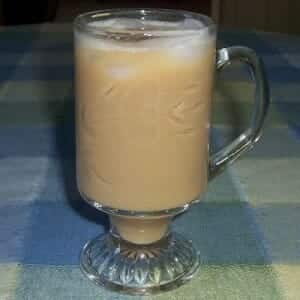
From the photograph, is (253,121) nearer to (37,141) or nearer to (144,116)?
(144,116)

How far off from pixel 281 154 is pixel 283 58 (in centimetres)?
49

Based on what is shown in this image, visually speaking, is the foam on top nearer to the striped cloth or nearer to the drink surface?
the drink surface

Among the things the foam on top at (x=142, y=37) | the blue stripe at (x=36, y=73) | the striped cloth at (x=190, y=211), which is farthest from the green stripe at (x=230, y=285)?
the blue stripe at (x=36, y=73)

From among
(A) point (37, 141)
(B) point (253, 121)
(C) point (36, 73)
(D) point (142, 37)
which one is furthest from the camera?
(C) point (36, 73)

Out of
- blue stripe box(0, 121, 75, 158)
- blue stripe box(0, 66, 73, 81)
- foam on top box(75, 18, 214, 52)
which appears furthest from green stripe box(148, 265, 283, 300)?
blue stripe box(0, 66, 73, 81)

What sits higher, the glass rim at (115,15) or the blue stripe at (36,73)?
the glass rim at (115,15)

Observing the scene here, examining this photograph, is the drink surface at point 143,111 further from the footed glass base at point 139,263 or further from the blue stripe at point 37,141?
the blue stripe at point 37,141

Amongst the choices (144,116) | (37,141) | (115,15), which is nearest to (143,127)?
(144,116)

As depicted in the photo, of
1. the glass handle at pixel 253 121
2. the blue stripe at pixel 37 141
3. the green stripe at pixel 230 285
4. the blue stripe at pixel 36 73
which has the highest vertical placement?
the glass handle at pixel 253 121

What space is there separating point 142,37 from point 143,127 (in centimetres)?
6

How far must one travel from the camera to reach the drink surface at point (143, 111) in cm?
50

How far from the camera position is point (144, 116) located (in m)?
0.51

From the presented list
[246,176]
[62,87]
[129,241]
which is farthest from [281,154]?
[62,87]

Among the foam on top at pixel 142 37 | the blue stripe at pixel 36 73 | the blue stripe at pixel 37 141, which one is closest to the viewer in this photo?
the foam on top at pixel 142 37
